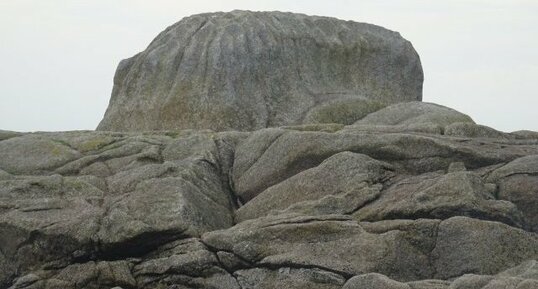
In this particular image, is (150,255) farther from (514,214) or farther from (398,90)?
(398,90)

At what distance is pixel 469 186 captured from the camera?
34188 mm

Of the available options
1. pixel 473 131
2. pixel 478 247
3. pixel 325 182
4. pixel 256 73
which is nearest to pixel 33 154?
pixel 256 73

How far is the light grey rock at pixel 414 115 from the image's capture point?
47594 mm

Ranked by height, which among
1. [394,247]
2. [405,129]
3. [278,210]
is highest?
[405,129]

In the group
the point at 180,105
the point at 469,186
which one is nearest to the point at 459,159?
the point at 469,186

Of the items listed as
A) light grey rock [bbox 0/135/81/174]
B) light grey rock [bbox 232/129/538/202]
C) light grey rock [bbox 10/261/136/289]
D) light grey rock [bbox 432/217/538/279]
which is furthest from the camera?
light grey rock [bbox 0/135/81/174]

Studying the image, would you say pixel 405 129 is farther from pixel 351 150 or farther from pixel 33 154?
pixel 33 154

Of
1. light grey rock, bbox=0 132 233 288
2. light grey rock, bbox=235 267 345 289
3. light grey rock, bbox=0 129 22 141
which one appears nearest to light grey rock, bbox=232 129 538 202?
light grey rock, bbox=0 132 233 288

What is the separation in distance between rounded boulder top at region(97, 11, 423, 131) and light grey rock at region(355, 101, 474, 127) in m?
3.12

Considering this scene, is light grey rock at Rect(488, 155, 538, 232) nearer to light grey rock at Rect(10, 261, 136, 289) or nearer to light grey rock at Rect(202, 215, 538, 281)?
light grey rock at Rect(202, 215, 538, 281)

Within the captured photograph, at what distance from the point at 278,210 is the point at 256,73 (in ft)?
55.4

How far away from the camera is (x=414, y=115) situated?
48625mm

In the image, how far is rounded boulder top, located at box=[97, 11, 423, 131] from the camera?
169 feet

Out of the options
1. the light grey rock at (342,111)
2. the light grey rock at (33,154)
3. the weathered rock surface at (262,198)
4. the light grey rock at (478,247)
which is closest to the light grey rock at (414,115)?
the weathered rock surface at (262,198)
